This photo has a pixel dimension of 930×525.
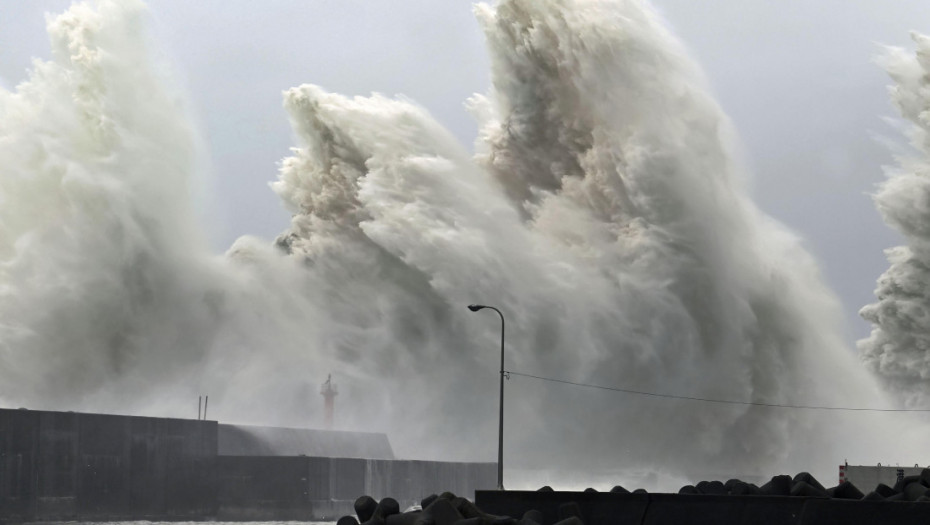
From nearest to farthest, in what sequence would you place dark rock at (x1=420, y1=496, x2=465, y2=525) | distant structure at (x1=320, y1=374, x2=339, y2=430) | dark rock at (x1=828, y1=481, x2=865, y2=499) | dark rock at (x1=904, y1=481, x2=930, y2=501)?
dark rock at (x1=420, y1=496, x2=465, y2=525)
dark rock at (x1=904, y1=481, x2=930, y2=501)
dark rock at (x1=828, y1=481, x2=865, y2=499)
distant structure at (x1=320, y1=374, x2=339, y2=430)

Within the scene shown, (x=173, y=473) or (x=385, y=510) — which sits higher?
(x=385, y=510)

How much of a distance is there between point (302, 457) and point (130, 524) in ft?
28.5

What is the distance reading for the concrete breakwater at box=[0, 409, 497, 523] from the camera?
4100 centimetres

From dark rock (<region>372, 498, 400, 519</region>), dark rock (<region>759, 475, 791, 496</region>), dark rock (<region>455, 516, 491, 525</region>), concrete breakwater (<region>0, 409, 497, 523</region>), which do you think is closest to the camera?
dark rock (<region>455, 516, 491, 525</region>)

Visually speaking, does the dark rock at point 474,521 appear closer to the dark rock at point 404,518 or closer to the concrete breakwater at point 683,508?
the concrete breakwater at point 683,508

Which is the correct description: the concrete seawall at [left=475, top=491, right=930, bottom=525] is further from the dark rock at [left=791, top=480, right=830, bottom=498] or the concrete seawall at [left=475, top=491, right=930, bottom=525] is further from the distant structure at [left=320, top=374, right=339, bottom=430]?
the distant structure at [left=320, top=374, right=339, bottom=430]

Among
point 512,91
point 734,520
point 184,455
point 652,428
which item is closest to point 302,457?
point 184,455

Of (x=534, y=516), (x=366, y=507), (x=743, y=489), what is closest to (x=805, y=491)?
(x=743, y=489)

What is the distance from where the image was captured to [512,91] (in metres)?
65.2

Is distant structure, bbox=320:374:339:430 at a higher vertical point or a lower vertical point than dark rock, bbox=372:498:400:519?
higher

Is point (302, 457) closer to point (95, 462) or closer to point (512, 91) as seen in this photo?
point (95, 462)

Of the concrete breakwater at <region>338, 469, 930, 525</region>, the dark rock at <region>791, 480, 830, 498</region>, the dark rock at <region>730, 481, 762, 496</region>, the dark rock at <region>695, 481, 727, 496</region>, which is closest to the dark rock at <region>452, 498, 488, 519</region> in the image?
the concrete breakwater at <region>338, 469, 930, 525</region>

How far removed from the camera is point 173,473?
4541 centimetres

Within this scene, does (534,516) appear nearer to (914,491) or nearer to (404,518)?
(404,518)
